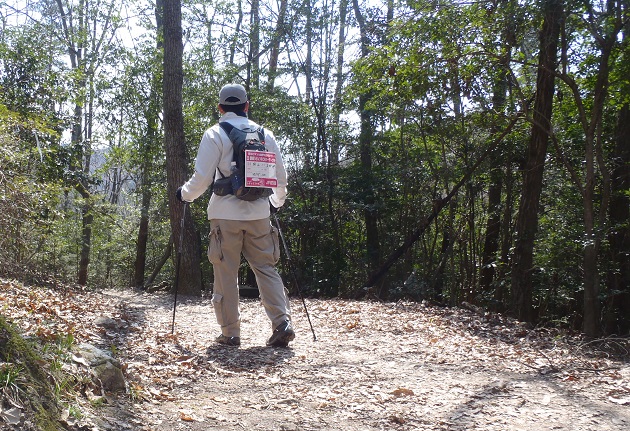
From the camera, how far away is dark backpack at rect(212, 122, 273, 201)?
201 inches

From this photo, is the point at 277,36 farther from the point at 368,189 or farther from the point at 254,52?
the point at 368,189

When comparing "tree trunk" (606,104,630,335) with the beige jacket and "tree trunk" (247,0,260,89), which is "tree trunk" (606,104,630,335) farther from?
"tree trunk" (247,0,260,89)

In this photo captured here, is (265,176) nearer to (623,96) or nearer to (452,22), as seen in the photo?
(452,22)

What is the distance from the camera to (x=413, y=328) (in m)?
6.49

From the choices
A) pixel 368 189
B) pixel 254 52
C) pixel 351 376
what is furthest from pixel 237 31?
pixel 351 376

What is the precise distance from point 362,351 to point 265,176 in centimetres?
173

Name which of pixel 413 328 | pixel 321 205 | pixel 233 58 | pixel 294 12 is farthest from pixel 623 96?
pixel 233 58

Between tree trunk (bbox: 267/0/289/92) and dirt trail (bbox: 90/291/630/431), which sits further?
tree trunk (bbox: 267/0/289/92)

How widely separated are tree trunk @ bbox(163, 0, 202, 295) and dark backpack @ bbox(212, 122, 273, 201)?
18.6ft

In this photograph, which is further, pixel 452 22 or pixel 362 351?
pixel 452 22

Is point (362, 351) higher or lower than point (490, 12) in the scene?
lower

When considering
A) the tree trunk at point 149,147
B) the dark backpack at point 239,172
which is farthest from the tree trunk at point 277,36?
the dark backpack at point 239,172

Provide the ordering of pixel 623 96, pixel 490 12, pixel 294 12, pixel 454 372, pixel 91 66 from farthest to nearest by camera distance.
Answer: pixel 91 66
pixel 294 12
pixel 623 96
pixel 490 12
pixel 454 372

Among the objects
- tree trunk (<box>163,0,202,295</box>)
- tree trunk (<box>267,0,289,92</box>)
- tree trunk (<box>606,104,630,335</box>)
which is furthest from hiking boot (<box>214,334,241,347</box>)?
tree trunk (<box>267,0,289,92</box>)
